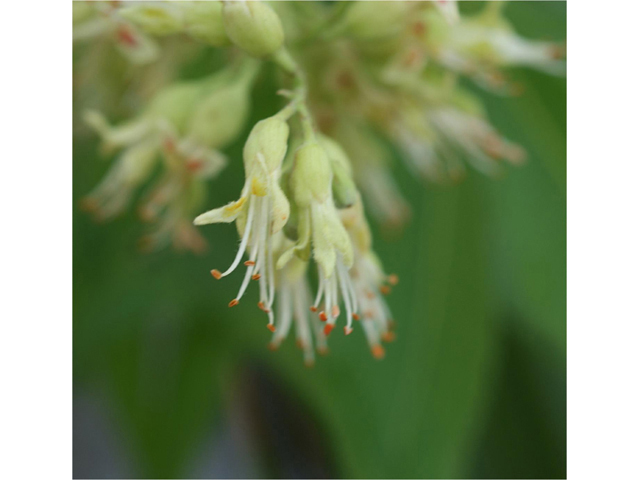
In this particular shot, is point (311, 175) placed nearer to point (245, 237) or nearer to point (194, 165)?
point (245, 237)

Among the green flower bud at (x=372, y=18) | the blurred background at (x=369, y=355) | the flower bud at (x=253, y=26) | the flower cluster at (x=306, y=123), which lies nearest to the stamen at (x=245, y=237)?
the flower cluster at (x=306, y=123)

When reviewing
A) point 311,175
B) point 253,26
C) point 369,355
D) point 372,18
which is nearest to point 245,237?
point 311,175

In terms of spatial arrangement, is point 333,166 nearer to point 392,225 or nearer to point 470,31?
point 470,31

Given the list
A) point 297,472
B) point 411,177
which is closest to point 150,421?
point 297,472

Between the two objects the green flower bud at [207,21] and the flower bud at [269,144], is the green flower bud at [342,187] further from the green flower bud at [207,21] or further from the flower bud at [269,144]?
the green flower bud at [207,21]

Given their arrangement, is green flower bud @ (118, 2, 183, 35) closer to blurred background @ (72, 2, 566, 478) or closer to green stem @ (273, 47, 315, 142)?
green stem @ (273, 47, 315, 142)

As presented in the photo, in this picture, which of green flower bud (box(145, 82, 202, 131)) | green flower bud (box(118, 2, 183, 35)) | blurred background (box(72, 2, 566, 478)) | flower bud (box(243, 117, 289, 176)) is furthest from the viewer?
blurred background (box(72, 2, 566, 478))

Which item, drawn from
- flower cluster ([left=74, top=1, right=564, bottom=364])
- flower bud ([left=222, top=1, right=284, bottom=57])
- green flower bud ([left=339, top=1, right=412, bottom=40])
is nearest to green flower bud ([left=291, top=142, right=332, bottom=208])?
flower cluster ([left=74, top=1, right=564, bottom=364])
